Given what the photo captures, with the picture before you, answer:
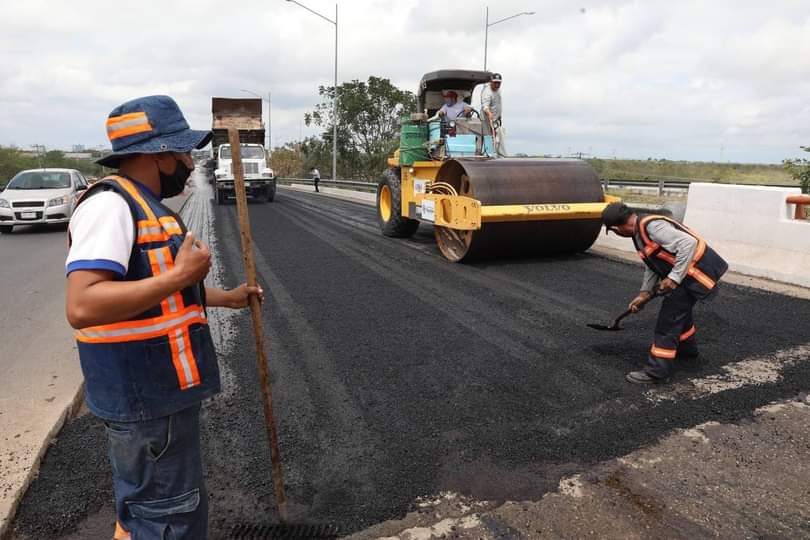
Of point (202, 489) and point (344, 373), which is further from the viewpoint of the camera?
point (344, 373)

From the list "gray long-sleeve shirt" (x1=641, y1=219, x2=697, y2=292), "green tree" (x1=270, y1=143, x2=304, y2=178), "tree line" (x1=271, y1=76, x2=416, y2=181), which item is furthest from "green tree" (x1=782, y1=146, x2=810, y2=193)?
"green tree" (x1=270, y1=143, x2=304, y2=178)

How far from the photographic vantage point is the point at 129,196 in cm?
175

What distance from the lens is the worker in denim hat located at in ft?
5.38

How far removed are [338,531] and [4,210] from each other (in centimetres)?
1375

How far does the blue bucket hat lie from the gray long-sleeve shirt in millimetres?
3474

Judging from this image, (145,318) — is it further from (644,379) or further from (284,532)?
(644,379)

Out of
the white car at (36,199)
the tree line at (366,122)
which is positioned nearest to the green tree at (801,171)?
the white car at (36,199)

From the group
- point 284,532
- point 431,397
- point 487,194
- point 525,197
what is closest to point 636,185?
point 525,197

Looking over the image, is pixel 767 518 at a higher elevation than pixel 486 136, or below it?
below

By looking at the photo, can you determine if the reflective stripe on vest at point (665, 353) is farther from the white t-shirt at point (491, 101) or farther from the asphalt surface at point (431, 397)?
the white t-shirt at point (491, 101)

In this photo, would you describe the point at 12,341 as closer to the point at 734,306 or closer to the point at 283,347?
the point at 283,347

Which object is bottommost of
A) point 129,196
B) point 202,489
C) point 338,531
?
point 338,531

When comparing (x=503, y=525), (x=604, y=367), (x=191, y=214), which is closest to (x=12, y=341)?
(x=503, y=525)

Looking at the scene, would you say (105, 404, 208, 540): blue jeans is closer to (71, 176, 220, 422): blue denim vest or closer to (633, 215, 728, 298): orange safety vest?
(71, 176, 220, 422): blue denim vest
